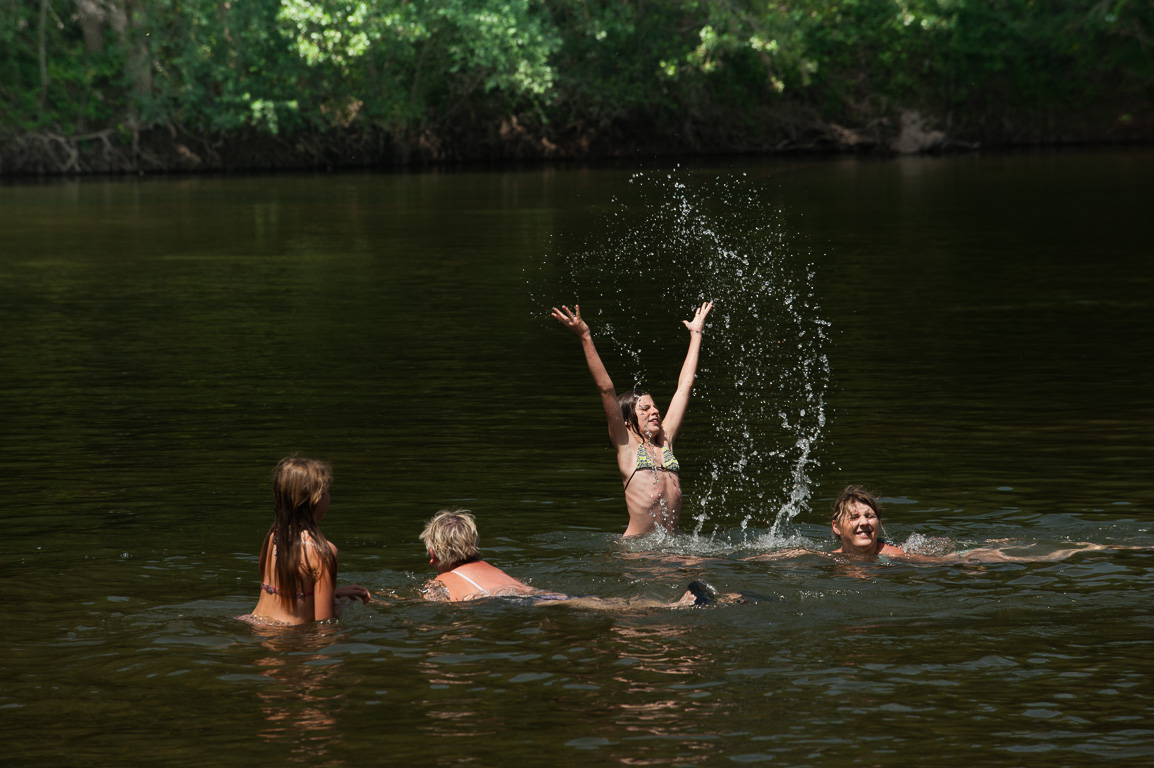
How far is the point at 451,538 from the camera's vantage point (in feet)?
29.8

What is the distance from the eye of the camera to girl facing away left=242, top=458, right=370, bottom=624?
8383 mm

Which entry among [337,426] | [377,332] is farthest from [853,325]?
[337,426]

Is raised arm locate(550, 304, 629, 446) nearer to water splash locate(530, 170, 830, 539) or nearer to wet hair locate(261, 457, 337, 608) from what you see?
water splash locate(530, 170, 830, 539)

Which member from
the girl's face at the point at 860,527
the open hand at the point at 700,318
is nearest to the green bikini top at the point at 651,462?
the open hand at the point at 700,318

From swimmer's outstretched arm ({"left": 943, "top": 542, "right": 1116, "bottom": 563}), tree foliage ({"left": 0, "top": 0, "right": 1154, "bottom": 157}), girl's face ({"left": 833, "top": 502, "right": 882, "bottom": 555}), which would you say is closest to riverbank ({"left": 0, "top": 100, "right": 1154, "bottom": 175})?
tree foliage ({"left": 0, "top": 0, "right": 1154, "bottom": 157})

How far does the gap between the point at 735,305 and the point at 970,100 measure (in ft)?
144

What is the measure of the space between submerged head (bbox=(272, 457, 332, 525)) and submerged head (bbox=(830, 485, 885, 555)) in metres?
3.41

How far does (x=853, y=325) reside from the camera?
2080cm

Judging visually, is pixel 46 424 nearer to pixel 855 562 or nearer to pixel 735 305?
pixel 855 562

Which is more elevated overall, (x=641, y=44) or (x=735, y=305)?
(x=641, y=44)

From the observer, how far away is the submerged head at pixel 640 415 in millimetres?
10805

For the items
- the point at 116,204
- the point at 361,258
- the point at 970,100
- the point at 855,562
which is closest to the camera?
the point at 855,562

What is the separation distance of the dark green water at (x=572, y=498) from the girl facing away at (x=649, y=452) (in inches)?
8.7

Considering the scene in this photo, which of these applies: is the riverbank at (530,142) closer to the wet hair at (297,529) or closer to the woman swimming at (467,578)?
the woman swimming at (467,578)
